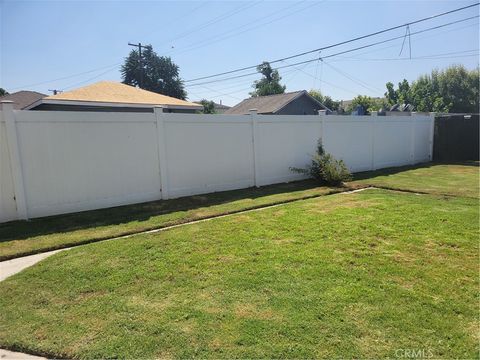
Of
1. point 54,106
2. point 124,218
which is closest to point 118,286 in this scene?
point 124,218

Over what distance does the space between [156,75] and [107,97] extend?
30.1 meters

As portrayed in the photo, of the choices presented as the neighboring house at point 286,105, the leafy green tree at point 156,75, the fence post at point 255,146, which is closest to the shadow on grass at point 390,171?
the fence post at point 255,146

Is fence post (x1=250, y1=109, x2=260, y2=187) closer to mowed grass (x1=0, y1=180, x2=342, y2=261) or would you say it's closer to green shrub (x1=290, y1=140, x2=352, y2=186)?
mowed grass (x1=0, y1=180, x2=342, y2=261)

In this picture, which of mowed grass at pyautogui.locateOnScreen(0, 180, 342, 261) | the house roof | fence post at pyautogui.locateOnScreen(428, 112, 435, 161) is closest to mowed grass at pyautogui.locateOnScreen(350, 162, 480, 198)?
fence post at pyautogui.locateOnScreen(428, 112, 435, 161)

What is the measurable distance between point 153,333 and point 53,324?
924 millimetres

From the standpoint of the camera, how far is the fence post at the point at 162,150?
7980 millimetres

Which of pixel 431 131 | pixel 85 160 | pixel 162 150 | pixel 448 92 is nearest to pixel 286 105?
pixel 431 131

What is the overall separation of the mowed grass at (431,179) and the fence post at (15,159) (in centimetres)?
798

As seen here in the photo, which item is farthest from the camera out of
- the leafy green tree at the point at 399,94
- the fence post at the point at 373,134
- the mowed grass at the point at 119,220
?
the leafy green tree at the point at 399,94

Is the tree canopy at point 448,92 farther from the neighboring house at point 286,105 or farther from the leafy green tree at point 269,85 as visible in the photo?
the neighboring house at point 286,105

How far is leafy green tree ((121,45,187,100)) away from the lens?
41.5 metres

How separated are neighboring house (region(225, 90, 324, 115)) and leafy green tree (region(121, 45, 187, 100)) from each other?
619 inches

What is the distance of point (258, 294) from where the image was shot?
3512mm

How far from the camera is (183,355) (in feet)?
8.60
